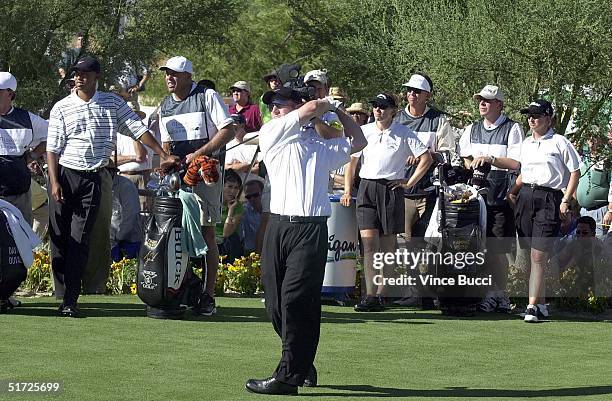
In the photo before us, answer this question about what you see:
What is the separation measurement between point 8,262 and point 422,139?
446 centimetres

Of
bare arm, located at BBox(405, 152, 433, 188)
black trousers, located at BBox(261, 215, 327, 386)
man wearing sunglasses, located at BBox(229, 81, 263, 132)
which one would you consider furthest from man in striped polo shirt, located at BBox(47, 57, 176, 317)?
man wearing sunglasses, located at BBox(229, 81, 263, 132)

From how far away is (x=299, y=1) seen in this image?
1190 inches

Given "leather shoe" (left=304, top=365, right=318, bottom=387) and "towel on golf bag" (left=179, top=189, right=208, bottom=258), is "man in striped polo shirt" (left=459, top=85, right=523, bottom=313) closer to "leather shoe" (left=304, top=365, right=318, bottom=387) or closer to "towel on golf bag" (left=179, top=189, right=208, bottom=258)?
"towel on golf bag" (left=179, top=189, right=208, bottom=258)

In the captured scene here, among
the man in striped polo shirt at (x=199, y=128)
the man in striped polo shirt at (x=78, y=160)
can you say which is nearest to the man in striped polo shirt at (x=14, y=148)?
the man in striped polo shirt at (x=78, y=160)

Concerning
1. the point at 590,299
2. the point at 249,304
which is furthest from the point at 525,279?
the point at 249,304

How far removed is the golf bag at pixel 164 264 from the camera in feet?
40.4

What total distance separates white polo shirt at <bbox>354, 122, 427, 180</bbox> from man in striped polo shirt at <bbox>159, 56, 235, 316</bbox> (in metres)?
1.73

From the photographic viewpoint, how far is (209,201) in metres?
12.9

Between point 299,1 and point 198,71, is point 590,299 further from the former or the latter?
point 198,71

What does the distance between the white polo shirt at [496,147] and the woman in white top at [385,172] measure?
50 cm

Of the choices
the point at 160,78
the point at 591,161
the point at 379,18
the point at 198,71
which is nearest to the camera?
the point at 591,161

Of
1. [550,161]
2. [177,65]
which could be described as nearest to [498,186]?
[550,161]

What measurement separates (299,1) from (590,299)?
56.8ft

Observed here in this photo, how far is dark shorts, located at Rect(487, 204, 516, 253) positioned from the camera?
1402 centimetres
